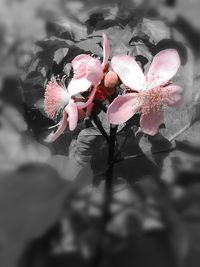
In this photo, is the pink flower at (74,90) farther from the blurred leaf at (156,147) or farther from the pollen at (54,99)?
the blurred leaf at (156,147)

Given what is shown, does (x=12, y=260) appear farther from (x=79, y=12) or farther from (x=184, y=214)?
(x=79, y=12)

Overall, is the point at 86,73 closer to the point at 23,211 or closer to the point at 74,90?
the point at 74,90

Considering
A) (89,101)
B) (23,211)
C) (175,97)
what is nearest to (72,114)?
(89,101)

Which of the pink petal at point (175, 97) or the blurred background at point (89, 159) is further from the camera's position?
the pink petal at point (175, 97)

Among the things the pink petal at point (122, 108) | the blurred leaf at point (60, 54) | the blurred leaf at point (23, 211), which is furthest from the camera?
the blurred leaf at point (60, 54)

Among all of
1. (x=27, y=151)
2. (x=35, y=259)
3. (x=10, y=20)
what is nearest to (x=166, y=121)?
(x=27, y=151)

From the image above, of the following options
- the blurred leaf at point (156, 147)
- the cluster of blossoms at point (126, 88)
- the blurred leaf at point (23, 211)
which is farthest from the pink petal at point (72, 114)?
the blurred leaf at point (23, 211)

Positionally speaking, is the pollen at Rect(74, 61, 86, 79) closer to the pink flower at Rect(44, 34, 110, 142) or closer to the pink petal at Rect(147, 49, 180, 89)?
the pink flower at Rect(44, 34, 110, 142)

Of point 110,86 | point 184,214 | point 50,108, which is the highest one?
point 184,214
